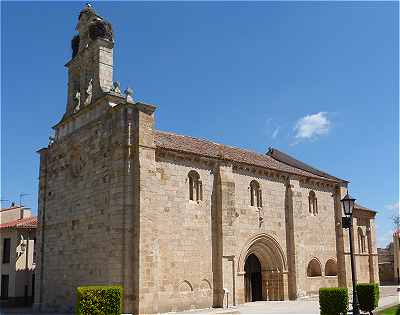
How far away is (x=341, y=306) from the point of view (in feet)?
61.2

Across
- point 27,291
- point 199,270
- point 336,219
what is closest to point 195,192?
point 199,270

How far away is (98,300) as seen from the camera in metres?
17.2

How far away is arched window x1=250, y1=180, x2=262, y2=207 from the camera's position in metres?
28.0

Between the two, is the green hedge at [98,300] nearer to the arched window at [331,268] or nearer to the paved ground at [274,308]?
the paved ground at [274,308]

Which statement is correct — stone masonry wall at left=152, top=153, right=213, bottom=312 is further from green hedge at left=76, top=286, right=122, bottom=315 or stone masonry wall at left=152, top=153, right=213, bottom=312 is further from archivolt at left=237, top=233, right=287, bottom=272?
green hedge at left=76, top=286, right=122, bottom=315

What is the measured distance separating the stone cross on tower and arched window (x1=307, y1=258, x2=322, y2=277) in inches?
691

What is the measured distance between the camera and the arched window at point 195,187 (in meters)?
24.8

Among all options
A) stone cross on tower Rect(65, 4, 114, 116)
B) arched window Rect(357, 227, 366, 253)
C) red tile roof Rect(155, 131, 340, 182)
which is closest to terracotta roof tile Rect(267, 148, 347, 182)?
red tile roof Rect(155, 131, 340, 182)

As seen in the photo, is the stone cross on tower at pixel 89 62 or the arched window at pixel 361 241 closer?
the stone cross on tower at pixel 89 62

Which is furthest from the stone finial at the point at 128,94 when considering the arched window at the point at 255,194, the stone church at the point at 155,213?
the arched window at the point at 255,194

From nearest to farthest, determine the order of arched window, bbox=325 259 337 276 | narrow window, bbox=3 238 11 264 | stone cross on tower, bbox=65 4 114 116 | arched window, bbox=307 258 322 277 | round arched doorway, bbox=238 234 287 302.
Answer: stone cross on tower, bbox=65 4 114 116 → round arched doorway, bbox=238 234 287 302 → arched window, bbox=307 258 322 277 → arched window, bbox=325 259 337 276 → narrow window, bbox=3 238 11 264

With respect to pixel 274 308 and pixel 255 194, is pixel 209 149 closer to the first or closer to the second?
A: pixel 255 194

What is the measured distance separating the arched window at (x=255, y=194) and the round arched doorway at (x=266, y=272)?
200 cm

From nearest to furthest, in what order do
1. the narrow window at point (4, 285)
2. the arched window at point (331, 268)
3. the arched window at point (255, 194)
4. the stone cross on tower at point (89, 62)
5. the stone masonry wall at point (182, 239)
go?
the stone masonry wall at point (182, 239) → the stone cross on tower at point (89, 62) → the arched window at point (255, 194) → the arched window at point (331, 268) → the narrow window at point (4, 285)
